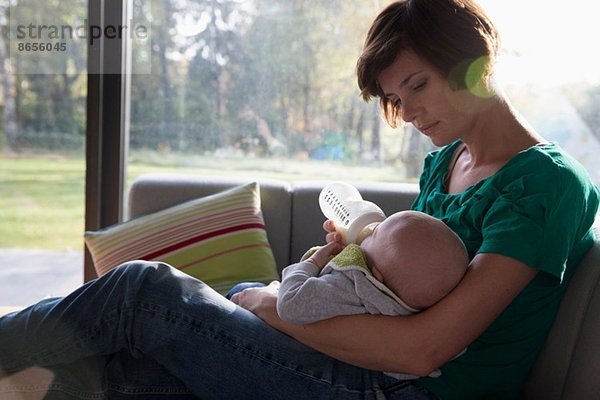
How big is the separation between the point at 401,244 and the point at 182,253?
102 cm

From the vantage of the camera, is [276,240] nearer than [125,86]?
Yes

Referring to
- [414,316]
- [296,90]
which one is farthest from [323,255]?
[296,90]

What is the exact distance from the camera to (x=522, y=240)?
1.28 meters

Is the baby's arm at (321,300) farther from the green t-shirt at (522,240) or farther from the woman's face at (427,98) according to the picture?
the woman's face at (427,98)

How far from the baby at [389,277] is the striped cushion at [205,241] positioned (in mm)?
766

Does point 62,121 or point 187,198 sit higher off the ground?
point 62,121

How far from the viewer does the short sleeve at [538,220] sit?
1.28 m

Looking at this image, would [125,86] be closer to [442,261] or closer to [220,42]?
[220,42]

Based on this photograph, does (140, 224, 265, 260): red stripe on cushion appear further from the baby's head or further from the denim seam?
the baby's head

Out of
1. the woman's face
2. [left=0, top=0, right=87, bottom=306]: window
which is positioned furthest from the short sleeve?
[left=0, top=0, right=87, bottom=306]: window

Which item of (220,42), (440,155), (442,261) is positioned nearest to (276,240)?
(440,155)

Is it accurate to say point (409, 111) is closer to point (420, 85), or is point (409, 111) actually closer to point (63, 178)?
point (420, 85)

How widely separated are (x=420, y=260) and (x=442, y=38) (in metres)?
0.50

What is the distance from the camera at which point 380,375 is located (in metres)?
1.39
